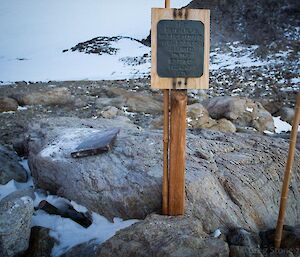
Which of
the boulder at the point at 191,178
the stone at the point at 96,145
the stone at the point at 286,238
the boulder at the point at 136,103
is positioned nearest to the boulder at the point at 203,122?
the boulder at the point at 136,103

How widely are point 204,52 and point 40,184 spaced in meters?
3.04

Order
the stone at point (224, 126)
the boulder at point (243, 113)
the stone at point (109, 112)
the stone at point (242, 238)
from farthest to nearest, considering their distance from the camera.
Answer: the stone at point (109, 112), the boulder at point (243, 113), the stone at point (224, 126), the stone at point (242, 238)

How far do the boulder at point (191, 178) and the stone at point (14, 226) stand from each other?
0.68 meters

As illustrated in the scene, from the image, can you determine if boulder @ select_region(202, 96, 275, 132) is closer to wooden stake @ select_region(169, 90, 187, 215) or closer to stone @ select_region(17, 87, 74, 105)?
stone @ select_region(17, 87, 74, 105)

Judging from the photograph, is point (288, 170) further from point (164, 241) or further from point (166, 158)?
point (164, 241)

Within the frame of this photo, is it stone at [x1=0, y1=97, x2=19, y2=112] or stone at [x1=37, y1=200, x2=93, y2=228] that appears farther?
Answer: stone at [x1=0, y1=97, x2=19, y2=112]

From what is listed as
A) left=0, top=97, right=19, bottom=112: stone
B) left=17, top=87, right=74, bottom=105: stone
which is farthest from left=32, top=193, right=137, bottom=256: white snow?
left=17, top=87, right=74, bottom=105: stone

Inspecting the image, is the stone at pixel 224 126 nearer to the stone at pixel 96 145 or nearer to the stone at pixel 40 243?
the stone at pixel 96 145

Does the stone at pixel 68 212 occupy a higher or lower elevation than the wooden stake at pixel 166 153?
lower

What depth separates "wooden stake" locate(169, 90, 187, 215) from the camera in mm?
3234

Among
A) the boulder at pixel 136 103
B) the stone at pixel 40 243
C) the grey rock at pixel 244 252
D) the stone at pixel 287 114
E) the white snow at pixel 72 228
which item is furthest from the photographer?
the boulder at pixel 136 103

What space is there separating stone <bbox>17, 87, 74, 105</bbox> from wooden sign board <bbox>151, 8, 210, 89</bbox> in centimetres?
1027

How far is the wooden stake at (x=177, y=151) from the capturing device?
3.23 m

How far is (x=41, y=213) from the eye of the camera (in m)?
4.10
